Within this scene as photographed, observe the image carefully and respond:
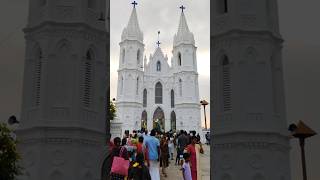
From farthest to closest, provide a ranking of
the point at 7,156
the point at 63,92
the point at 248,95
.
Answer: the point at 248,95, the point at 63,92, the point at 7,156

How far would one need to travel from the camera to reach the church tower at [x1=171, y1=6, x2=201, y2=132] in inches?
2918

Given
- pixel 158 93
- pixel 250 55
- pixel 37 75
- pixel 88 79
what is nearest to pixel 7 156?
pixel 37 75

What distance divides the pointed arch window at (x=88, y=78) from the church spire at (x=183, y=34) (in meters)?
58.6

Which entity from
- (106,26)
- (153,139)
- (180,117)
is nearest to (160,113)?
(180,117)

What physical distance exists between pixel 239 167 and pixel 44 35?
9.87 metres

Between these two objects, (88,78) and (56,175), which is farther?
(88,78)

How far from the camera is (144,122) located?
72688 mm

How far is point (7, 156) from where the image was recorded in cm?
1500

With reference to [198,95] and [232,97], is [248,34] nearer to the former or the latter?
[232,97]

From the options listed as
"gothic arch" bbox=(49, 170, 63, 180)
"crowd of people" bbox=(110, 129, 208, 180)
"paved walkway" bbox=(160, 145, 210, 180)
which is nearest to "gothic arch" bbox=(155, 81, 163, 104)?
"paved walkway" bbox=(160, 145, 210, 180)

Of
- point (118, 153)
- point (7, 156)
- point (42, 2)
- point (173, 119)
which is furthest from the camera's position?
point (173, 119)

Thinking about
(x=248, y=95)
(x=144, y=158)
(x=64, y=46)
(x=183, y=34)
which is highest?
(x=183, y=34)

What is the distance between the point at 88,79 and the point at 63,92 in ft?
4.44

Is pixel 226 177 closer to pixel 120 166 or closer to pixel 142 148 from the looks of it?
pixel 142 148
